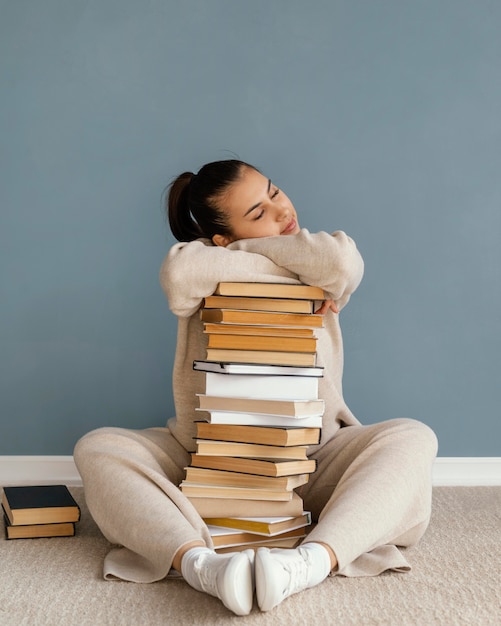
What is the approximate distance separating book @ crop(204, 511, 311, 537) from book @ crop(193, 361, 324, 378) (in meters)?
0.28

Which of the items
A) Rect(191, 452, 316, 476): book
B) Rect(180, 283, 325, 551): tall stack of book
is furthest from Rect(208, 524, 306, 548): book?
Rect(191, 452, 316, 476): book

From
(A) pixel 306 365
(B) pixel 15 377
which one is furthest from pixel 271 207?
(B) pixel 15 377

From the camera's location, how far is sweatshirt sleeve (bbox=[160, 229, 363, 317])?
170 cm

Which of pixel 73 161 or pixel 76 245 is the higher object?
pixel 73 161

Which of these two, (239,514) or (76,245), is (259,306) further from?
(76,245)

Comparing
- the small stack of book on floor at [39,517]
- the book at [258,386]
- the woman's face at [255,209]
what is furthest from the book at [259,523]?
the woman's face at [255,209]

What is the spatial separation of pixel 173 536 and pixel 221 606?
0.49 ft

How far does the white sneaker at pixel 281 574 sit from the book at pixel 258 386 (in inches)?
14.4

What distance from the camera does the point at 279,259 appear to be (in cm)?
175

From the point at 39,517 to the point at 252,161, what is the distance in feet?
3.83

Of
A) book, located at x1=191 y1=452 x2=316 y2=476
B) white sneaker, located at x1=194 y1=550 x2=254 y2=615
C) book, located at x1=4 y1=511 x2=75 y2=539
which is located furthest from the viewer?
book, located at x1=4 y1=511 x2=75 y2=539

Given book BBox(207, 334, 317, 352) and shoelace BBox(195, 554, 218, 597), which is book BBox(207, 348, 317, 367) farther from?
shoelace BBox(195, 554, 218, 597)

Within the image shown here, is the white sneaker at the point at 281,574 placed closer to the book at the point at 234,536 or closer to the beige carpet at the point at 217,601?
the beige carpet at the point at 217,601

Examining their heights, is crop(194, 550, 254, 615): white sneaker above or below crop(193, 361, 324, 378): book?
below
